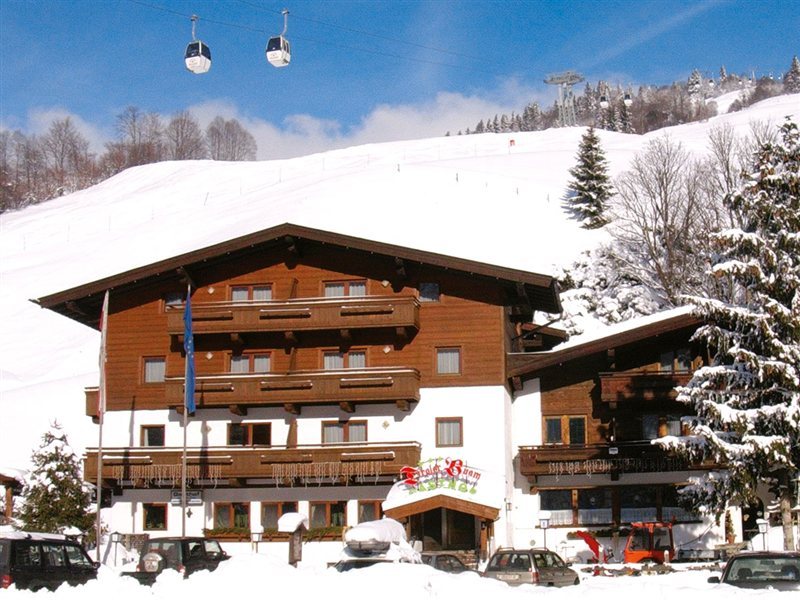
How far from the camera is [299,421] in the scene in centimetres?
4350

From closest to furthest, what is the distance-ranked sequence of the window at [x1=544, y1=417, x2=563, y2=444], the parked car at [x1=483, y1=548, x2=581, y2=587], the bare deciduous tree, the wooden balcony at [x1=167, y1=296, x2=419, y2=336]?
the parked car at [x1=483, y1=548, x2=581, y2=587] < the wooden balcony at [x1=167, y1=296, x2=419, y2=336] < the window at [x1=544, y1=417, x2=563, y2=444] < the bare deciduous tree

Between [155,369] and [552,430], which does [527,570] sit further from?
[155,369]

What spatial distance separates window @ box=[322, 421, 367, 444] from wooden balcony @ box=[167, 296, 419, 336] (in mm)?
3528

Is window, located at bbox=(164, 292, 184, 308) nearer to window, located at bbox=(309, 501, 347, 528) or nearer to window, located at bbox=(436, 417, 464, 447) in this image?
window, located at bbox=(309, 501, 347, 528)

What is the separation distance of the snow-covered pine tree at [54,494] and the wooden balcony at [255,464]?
140 cm

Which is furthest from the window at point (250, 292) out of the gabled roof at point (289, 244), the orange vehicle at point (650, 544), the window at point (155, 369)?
the orange vehicle at point (650, 544)

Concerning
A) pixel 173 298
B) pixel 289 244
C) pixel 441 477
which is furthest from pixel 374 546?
pixel 173 298

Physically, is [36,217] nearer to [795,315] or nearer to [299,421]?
[299,421]

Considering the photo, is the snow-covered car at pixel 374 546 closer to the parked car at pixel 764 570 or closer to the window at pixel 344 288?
the parked car at pixel 764 570

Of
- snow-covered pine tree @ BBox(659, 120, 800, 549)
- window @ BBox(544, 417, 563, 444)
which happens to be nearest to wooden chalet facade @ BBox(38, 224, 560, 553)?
window @ BBox(544, 417, 563, 444)

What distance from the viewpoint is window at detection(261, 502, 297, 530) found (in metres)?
42.7

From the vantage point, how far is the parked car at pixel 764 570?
19.3 m

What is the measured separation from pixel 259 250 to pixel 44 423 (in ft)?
72.9

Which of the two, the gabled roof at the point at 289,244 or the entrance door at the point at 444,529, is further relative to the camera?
the gabled roof at the point at 289,244
